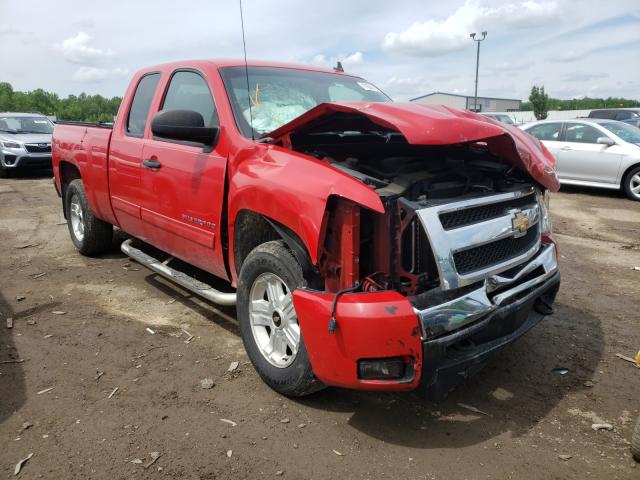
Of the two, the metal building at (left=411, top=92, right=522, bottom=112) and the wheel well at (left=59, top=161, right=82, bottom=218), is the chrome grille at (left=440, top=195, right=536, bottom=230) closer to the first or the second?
the wheel well at (left=59, top=161, right=82, bottom=218)

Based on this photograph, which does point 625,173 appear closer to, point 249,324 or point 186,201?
point 186,201

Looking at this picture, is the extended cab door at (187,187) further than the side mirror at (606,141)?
No

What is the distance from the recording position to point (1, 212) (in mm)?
9000

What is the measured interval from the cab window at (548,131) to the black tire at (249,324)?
33.0 ft

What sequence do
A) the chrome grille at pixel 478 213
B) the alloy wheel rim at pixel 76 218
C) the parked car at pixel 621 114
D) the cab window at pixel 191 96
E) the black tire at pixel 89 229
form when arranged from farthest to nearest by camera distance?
1. the parked car at pixel 621 114
2. the alloy wheel rim at pixel 76 218
3. the black tire at pixel 89 229
4. the cab window at pixel 191 96
5. the chrome grille at pixel 478 213

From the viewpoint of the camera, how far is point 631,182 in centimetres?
1006

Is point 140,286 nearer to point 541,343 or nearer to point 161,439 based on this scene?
point 161,439

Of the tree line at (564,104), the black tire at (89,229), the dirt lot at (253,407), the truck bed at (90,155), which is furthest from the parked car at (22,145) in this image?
the tree line at (564,104)

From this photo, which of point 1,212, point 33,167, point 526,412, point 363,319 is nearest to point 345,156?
point 363,319

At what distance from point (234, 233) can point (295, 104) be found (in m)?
1.09

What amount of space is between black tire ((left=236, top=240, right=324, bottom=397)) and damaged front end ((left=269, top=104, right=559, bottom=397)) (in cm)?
20

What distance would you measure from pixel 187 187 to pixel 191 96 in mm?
762

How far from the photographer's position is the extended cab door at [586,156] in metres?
10.4

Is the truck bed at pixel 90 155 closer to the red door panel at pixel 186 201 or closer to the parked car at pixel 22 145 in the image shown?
the red door panel at pixel 186 201
